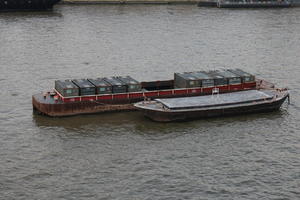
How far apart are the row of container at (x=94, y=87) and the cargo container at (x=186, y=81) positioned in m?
5.64

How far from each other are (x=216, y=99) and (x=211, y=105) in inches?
97.6

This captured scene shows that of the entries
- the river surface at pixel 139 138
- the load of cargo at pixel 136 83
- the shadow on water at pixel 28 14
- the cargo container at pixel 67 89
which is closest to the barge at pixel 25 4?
the shadow on water at pixel 28 14

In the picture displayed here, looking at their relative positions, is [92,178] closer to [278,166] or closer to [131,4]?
[278,166]

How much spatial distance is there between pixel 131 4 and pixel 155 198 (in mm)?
136704

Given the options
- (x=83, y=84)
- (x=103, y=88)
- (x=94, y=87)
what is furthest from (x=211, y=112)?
(x=83, y=84)

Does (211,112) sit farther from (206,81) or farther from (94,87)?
(94,87)

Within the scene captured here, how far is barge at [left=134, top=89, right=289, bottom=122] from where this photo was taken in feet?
201

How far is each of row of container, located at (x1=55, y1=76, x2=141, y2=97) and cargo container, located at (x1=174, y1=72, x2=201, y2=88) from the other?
222 inches

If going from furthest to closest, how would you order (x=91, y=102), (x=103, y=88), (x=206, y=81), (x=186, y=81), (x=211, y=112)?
(x=206, y=81), (x=186, y=81), (x=103, y=88), (x=91, y=102), (x=211, y=112)

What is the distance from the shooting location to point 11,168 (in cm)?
4969

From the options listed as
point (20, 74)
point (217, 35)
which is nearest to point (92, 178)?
point (20, 74)

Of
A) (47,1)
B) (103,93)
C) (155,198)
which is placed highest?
(47,1)

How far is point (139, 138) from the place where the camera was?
57.1 meters

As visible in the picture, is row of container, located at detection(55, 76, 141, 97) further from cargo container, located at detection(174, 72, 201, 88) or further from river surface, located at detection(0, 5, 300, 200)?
cargo container, located at detection(174, 72, 201, 88)
